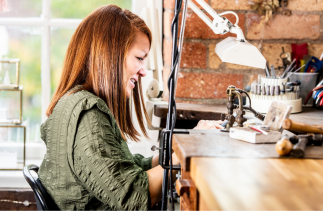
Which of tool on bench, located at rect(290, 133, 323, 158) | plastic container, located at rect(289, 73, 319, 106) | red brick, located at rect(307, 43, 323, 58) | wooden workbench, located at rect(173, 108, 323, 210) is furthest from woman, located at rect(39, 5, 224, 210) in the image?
red brick, located at rect(307, 43, 323, 58)

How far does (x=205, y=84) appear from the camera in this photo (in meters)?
1.66

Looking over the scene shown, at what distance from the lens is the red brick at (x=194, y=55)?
1637 mm

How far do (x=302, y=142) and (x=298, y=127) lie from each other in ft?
0.23

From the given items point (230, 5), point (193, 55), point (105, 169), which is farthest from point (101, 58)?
point (230, 5)

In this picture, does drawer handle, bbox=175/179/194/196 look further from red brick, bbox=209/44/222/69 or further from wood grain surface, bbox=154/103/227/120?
red brick, bbox=209/44/222/69

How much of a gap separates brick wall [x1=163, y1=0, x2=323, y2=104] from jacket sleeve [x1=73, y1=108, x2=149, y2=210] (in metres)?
0.79

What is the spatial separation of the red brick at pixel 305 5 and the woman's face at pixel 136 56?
774 mm

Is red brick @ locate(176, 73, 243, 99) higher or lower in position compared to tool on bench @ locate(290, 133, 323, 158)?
higher

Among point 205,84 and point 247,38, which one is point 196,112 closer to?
point 205,84

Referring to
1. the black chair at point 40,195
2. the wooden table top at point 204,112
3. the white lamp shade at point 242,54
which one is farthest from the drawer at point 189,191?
the wooden table top at point 204,112

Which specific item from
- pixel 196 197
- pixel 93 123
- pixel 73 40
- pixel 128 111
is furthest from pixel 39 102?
pixel 196 197

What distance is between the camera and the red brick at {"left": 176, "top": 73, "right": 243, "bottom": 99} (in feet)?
5.42

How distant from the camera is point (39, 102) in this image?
6.45ft

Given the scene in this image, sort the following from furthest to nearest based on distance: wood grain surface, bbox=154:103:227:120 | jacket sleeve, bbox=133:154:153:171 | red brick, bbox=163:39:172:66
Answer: red brick, bbox=163:39:172:66, wood grain surface, bbox=154:103:227:120, jacket sleeve, bbox=133:154:153:171
